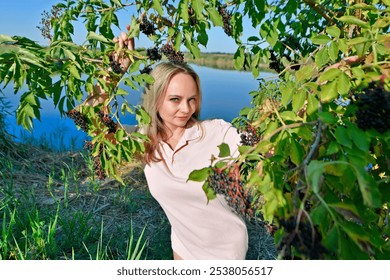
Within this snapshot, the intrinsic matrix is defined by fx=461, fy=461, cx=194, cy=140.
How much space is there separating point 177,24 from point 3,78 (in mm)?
919

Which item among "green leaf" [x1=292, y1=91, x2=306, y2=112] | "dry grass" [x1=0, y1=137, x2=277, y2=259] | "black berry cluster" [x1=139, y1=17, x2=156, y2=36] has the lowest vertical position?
"dry grass" [x1=0, y1=137, x2=277, y2=259]

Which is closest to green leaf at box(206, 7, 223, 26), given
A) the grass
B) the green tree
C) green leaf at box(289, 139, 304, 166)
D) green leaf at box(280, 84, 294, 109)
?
the green tree

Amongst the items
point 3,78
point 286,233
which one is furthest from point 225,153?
point 3,78

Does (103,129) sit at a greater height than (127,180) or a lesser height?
greater

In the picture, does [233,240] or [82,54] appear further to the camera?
[233,240]

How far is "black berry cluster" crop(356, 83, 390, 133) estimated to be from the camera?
116 centimetres

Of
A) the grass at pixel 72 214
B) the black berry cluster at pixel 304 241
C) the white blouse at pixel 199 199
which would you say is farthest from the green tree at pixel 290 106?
the grass at pixel 72 214

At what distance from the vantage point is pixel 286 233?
103 centimetres

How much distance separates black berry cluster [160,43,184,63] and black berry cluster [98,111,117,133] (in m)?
0.47

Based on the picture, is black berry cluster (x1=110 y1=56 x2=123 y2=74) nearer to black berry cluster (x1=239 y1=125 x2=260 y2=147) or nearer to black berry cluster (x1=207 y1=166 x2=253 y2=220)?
black berry cluster (x1=239 y1=125 x2=260 y2=147)

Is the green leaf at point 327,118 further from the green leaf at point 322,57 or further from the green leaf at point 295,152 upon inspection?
the green leaf at point 322,57

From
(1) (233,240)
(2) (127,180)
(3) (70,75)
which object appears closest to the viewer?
(3) (70,75)
